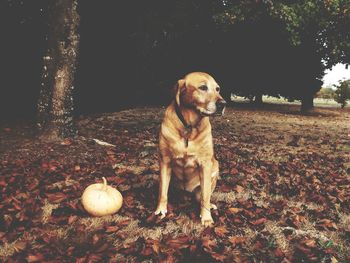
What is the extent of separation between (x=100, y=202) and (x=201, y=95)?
1.50 m

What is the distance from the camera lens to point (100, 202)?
3646mm

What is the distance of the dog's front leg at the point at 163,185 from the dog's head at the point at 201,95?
2.20 feet

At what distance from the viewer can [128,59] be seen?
1439 cm

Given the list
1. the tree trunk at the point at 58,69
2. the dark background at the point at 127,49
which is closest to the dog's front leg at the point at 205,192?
the tree trunk at the point at 58,69

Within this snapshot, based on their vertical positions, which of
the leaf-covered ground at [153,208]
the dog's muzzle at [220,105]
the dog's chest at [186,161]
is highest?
the dog's muzzle at [220,105]

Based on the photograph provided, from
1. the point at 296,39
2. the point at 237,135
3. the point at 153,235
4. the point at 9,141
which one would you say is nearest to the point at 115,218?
the point at 153,235

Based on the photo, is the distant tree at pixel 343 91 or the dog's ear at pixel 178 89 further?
the distant tree at pixel 343 91

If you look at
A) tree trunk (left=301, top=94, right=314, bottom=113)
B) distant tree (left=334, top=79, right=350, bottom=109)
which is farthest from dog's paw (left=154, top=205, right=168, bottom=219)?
distant tree (left=334, top=79, right=350, bottom=109)

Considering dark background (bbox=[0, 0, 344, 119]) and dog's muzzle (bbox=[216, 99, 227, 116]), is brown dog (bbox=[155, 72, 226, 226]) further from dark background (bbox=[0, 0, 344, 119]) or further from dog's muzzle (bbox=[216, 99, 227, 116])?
dark background (bbox=[0, 0, 344, 119])

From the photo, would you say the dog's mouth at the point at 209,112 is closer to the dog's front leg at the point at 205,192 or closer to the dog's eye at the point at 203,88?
the dog's eye at the point at 203,88

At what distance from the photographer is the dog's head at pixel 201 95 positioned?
11.3ft

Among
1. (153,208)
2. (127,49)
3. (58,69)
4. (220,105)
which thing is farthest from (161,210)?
(127,49)

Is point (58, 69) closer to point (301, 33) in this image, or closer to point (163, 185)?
point (163, 185)

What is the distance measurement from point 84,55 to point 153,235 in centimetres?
954
